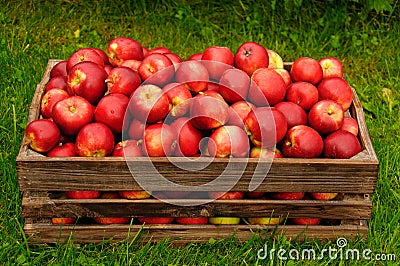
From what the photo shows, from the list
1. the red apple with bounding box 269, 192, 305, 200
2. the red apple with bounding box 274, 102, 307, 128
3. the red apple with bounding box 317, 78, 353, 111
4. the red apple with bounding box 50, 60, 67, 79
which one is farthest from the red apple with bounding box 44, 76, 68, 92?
the red apple with bounding box 317, 78, 353, 111

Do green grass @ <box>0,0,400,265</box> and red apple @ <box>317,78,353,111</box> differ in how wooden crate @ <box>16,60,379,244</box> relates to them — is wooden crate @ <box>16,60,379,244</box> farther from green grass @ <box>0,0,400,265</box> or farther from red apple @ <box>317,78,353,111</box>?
green grass @ <box>0,0,400,265</box>

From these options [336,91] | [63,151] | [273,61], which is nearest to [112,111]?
[63,151]

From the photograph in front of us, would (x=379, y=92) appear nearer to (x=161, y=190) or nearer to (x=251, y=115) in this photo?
(x=251, y=115)

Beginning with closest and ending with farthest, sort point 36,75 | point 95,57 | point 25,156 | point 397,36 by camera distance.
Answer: point 25,156, point 95,57, point 36,75, point 397,36

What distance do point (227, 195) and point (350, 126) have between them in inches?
28.5

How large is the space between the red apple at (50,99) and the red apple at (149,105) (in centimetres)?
41

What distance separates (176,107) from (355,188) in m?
0.92

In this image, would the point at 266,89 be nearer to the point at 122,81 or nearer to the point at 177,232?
the point at 122,81

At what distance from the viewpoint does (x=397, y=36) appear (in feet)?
15.9

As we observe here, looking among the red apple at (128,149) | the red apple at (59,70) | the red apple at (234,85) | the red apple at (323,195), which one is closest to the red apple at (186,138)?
the red apple at (128,149)

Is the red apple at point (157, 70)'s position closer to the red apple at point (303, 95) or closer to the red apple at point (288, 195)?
the red apple at point (303, 95)

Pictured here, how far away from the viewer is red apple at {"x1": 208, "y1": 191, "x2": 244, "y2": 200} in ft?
9.43

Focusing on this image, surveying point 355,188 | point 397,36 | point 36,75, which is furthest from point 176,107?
point 397,36

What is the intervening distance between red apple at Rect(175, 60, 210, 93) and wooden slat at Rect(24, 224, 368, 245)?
2.26 feet
